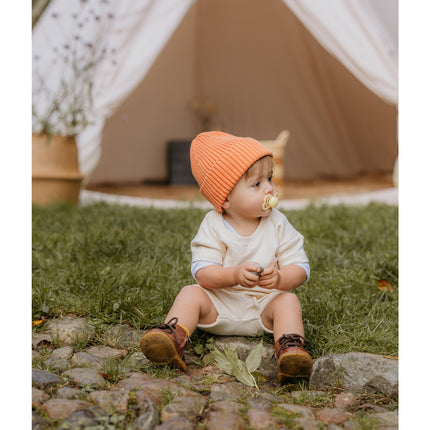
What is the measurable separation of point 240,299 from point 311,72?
5.83 meters

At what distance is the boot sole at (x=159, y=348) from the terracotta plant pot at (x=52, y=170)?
2.65 meters

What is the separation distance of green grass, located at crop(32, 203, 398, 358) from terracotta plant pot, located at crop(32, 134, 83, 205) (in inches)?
19.5

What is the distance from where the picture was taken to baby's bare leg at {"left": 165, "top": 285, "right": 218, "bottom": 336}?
1467mm

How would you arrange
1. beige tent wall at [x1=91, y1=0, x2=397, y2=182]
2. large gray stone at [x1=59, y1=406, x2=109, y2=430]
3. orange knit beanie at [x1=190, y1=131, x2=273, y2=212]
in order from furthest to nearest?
1. beige tent wall at [x1=91, y1=0, x2=397, y2=182]
2. orange knit beanie at [x1=190, y1=131, x2=273, y2=212]
3. large gray stone at [x1=59, y1=406, x2=109, y2=430]

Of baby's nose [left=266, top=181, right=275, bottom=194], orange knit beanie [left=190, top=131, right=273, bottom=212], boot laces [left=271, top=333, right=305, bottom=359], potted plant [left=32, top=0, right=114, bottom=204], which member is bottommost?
boot laces [left=271, top=333, right=305, bottom=359]

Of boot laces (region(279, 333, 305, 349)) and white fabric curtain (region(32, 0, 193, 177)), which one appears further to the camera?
white fabric curtain (region(32, 0, 193, 177))

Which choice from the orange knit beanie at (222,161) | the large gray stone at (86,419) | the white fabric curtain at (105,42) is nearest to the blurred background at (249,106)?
the white fabric curtain at (105,42)

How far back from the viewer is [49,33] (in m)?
4.00

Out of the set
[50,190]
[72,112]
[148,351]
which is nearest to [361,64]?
[72,112]

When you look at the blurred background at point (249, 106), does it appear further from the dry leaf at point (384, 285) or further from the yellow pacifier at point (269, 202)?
the yellow pacifier at point (269, 202)

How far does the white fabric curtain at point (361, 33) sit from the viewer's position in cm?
402

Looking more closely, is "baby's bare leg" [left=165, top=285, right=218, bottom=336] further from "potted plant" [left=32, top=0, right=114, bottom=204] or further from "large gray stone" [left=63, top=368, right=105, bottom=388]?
"potted plant" [left=32, top=0, right=114, bottom=204]

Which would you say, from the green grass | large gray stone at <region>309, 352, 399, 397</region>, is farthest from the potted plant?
large gray stone at <region>309, 352, 399, 397</region>
